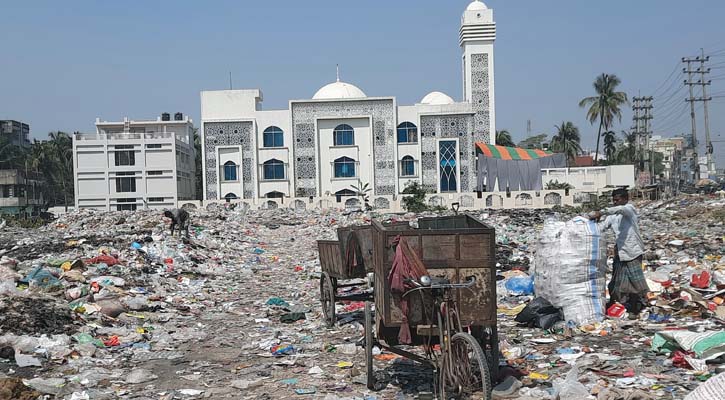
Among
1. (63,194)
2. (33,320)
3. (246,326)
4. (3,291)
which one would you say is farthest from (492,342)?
(63,194)

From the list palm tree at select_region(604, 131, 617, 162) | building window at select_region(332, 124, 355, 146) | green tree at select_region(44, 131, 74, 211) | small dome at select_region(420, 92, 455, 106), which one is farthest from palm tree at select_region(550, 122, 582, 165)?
green tree at select_region(44, 131, 74, 211)

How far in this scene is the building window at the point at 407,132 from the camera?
52.5 m

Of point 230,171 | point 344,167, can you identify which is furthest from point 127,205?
point 344,167

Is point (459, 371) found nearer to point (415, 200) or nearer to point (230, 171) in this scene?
point (415, 200)

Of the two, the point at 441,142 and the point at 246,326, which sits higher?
the point at 441,142

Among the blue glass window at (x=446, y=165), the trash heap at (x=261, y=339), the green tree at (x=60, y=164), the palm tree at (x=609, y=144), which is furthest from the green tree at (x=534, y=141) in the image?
the trash heap at (x=261, y=339)

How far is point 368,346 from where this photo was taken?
5426 millimetres

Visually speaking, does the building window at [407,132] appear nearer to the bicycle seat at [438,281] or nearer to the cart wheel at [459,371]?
the bicycle seat at [438,281]

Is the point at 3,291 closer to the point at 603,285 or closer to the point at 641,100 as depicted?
the point at 603,285

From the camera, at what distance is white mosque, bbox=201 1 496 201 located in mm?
52000

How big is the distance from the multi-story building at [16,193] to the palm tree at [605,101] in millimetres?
47369

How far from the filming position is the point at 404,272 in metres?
5.00

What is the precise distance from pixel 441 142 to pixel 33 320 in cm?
4614

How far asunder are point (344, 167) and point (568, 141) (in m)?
24.4
